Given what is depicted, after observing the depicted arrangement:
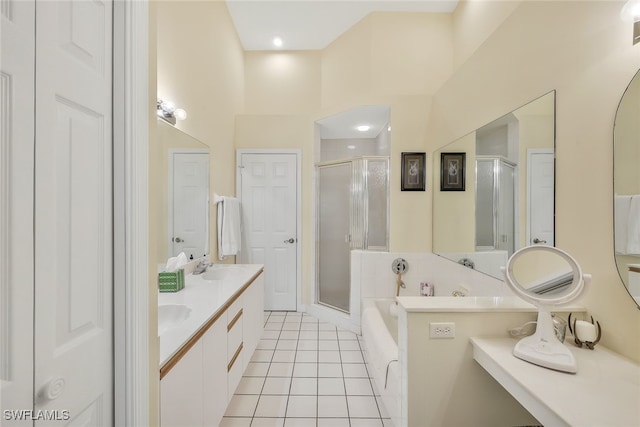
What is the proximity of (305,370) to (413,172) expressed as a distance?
220cm

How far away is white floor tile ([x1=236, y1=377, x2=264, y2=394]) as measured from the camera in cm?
196

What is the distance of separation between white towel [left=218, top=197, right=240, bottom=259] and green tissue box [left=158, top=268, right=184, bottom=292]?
3.56 ft

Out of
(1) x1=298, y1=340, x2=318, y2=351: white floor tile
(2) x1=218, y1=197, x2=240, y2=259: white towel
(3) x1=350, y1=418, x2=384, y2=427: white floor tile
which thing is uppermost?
(2) x1=218, y1=197, x2=240, y2=259: white towel

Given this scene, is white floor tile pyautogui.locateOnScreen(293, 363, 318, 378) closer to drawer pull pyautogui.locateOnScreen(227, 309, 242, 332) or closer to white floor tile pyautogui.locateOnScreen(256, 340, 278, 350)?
white floor tile pyautogui.locateOnScreen(256, 340, 278, 350)

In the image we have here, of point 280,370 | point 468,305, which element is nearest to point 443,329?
point 468,305

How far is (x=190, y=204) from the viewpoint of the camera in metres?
2.25

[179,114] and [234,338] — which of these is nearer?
[234,338]

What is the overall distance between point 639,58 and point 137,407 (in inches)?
82.3

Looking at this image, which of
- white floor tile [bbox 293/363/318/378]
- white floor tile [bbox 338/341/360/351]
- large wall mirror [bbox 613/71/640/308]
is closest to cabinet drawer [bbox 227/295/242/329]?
white floor tile [bbox 293/363/318/378]

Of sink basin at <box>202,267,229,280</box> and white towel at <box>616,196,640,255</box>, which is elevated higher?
white towel at <box>616,196,640,255</box>

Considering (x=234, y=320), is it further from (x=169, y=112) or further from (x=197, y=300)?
(x=169, y=112)

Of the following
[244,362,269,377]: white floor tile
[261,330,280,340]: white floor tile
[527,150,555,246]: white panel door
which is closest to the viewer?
[527,150,555,246]: white panel door

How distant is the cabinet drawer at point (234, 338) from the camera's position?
1634 mm

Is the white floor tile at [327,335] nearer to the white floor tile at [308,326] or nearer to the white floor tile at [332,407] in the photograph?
the white floor tile at [308,326]
